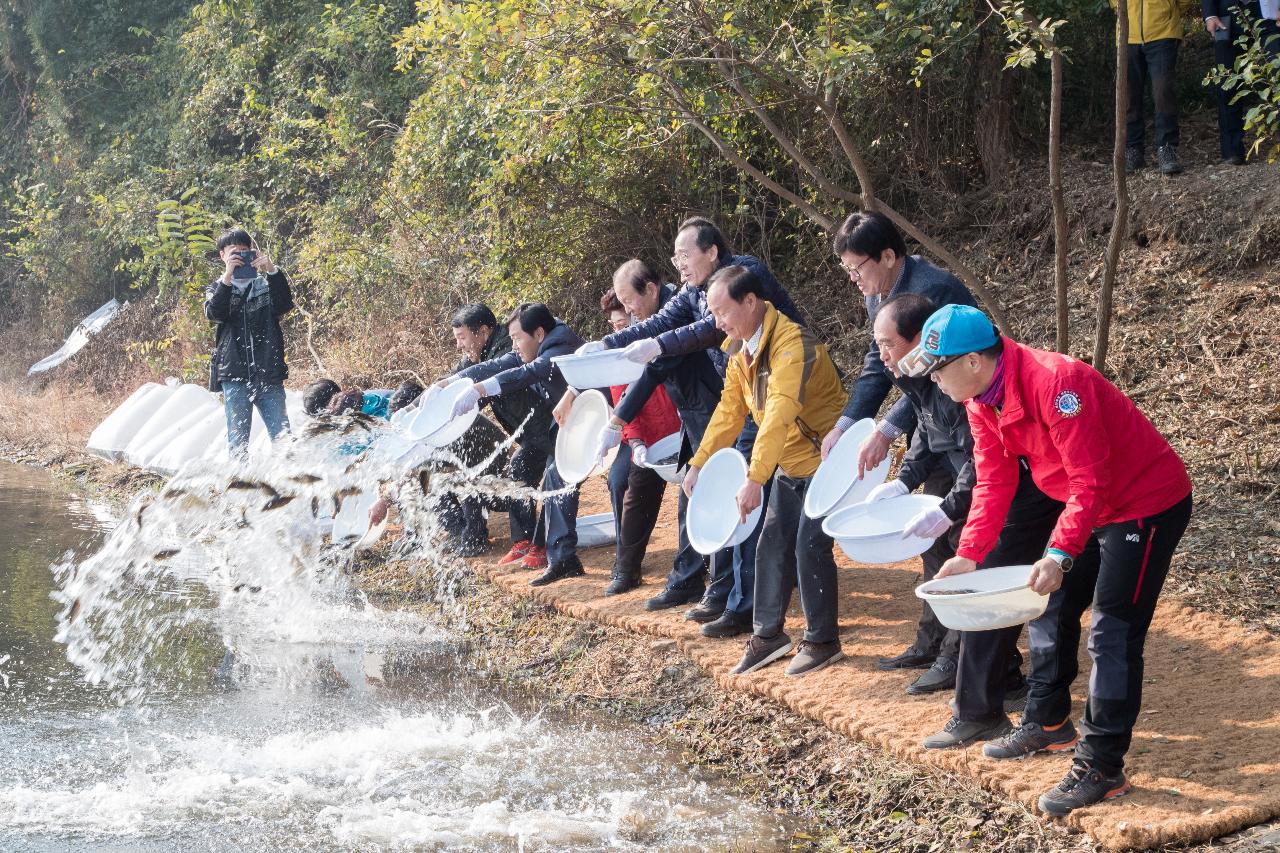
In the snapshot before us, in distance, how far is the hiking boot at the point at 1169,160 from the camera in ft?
32.1

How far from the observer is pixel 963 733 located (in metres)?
4.50

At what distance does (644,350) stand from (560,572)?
6.19ft

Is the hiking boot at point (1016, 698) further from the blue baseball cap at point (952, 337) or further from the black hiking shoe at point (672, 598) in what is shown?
the black hiking shoe at point (672, 598)

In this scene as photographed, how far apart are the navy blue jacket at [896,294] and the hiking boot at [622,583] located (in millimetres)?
2051

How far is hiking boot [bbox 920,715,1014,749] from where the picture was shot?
4.50 meters

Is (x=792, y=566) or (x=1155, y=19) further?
(x=1155, y=19)

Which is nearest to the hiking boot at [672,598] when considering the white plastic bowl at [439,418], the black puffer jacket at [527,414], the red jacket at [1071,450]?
the white plastic bowl at [439,418]

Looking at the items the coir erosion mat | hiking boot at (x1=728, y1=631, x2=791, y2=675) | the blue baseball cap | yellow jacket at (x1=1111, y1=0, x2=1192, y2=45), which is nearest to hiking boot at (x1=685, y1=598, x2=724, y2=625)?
the coir erosion mat

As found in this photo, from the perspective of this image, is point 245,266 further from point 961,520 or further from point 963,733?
point 963,733

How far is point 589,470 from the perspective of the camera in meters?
6.96

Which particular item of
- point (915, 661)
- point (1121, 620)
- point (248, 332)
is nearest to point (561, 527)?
point (915, 661)

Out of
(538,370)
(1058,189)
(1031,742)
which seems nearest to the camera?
(1031,742)

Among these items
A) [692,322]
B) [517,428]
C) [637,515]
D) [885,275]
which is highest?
[885,275]

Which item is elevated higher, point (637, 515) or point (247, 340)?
point (247, 340)
